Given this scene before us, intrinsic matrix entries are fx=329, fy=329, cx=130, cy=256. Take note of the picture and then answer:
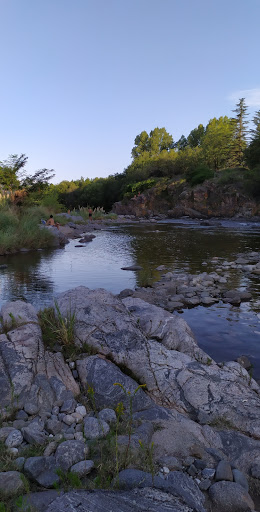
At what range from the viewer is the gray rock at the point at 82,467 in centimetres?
273

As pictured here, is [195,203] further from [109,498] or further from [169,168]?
[109,498]

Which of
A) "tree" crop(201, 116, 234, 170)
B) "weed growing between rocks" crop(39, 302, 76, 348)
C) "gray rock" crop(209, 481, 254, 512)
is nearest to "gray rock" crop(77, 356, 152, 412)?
"weed growing between rocks" crop(39, 302, 76, 348)

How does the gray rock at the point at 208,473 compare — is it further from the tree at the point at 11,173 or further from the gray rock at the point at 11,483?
the tree at the point at 11,173

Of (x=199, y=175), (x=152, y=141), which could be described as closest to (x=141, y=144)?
(x=152, y=141)

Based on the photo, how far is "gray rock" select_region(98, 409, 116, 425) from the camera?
352 cm

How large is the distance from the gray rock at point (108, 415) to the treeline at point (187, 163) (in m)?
34.9

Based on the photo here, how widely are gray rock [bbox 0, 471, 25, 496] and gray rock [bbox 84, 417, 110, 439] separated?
0.77 m

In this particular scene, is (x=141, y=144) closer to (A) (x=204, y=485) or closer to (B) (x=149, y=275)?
(B) (x=149, y=275)

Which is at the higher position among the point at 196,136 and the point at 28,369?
the point at 196,136

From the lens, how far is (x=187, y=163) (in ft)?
194

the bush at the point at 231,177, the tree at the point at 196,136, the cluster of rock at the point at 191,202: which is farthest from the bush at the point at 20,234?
the tree at the point at 196,136

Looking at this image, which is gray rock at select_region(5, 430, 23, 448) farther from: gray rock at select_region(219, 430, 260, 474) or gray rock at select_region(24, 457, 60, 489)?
gray rock at select_region(219, 430, 260, 474)

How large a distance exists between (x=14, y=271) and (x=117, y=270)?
4.23 m

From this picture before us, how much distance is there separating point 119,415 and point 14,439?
1050 mm
